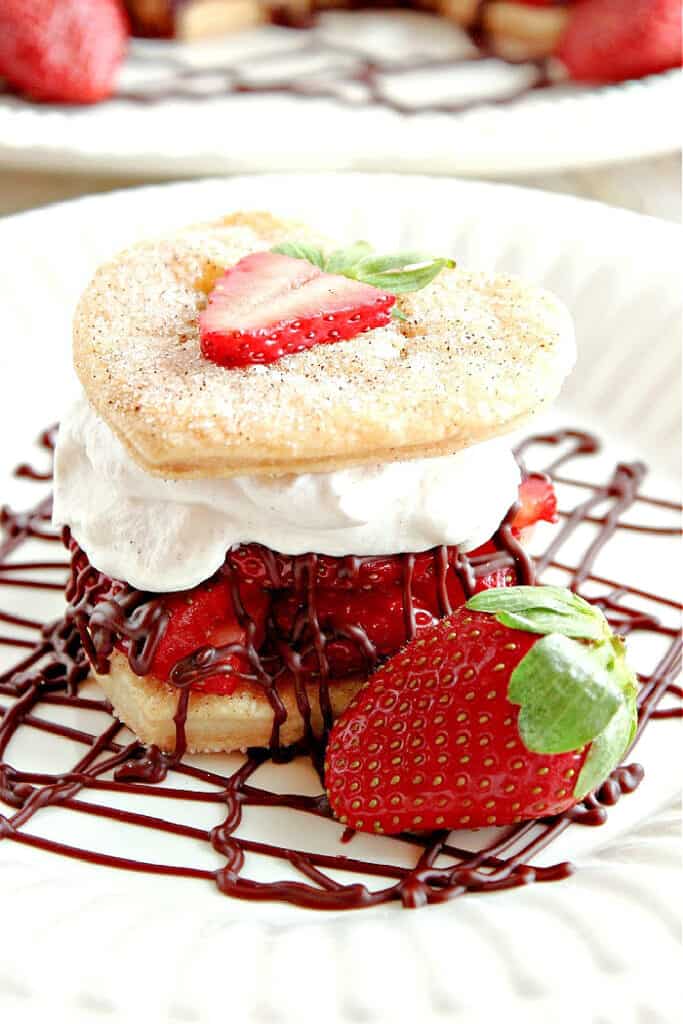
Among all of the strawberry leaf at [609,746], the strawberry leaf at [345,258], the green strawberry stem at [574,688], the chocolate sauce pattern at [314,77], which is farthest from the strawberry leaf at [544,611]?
the chocolate sauce pattern at [314,77]

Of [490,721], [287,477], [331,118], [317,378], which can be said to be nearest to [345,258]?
[317,378]

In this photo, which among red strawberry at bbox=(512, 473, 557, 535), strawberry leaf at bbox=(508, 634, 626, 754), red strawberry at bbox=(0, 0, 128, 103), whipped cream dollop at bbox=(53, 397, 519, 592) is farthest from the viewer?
red strawberry at bbox=(0, 0, 128, 103)

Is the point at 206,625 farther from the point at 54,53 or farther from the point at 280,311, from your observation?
the point at 54,53

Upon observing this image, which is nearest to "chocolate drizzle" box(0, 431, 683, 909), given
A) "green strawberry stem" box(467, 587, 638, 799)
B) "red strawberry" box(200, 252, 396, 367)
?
"green strawberry stem" box(467, 587, 638, 799)

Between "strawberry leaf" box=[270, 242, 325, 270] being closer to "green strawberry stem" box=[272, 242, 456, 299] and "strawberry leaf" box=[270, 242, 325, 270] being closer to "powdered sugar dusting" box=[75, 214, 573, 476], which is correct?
"green strawberry stem" box=[272, 242, 456, 299]

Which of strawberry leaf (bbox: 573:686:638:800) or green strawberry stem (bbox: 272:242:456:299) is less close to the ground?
green strawberry stem (bbox: 272:242:456:299)

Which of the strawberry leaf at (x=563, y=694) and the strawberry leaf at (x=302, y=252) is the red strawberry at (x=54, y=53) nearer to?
the strawberry leaf at (x=302, y=252)

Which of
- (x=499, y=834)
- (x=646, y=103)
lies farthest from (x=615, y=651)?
(x=646, y=103)

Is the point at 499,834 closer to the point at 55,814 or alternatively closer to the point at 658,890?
the point at 658,890
